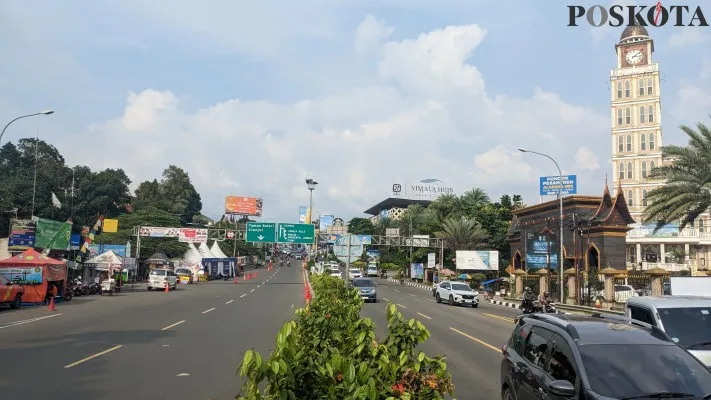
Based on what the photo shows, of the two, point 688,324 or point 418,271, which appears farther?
point 418,271

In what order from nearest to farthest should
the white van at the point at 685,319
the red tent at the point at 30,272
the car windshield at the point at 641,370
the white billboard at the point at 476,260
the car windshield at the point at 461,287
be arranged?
the car windshield at the point at 641,370 → the white van at the point at 685,319 → the red tent at the point at 30,272 → the car windshield at the point at 461,287 → the white billboard at the point at 476,260

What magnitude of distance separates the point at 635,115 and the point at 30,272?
86.4m

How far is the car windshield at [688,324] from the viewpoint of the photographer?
7.68 metres

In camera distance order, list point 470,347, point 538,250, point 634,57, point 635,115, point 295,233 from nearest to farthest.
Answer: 1. point 470,347
2. point 538,250
3. point 295,233
4. point 635,115
5. point 634,57

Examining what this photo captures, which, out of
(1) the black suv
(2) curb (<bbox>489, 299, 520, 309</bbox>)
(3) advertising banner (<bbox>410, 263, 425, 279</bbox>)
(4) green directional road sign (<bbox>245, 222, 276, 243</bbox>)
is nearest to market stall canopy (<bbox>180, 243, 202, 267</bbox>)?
(4) green directional road sign (<bbox>245, 222, 276, 243</bbox>)

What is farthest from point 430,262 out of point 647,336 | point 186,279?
point 647,336

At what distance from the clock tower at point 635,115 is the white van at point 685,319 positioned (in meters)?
84.1

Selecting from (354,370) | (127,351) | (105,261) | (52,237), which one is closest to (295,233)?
(105,261)

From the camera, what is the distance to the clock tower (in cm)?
8412

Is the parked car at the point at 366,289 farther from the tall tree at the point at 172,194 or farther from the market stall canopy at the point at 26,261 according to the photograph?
the tall tree at the point at 172,194

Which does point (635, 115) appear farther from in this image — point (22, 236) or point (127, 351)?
point (127, 351)

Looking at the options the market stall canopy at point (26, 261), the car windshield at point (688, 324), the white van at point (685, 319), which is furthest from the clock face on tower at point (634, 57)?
the car windshield at point (688, 324)

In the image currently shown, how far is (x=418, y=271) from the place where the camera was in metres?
75.1

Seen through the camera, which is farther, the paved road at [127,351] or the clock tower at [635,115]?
the clock tower at [635,115]
